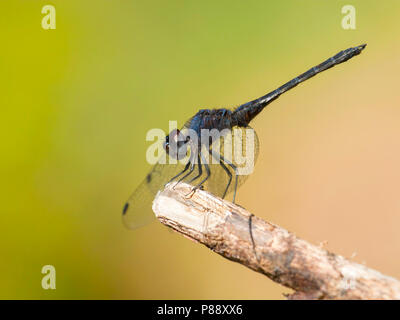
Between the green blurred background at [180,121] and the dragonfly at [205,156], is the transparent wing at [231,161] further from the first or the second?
the green blurred background at [180,121]

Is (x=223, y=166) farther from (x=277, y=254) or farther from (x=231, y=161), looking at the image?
(x=277, y=254)

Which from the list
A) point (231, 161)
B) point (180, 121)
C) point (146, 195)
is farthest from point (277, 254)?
point (180, 121)

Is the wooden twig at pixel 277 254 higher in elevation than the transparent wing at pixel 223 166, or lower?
lower

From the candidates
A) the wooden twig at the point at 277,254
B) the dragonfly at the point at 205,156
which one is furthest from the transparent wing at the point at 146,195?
the wooden twig at the point at 277,254

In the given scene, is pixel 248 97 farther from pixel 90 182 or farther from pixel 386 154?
pixel 90 182

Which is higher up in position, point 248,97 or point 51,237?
point 248,97
